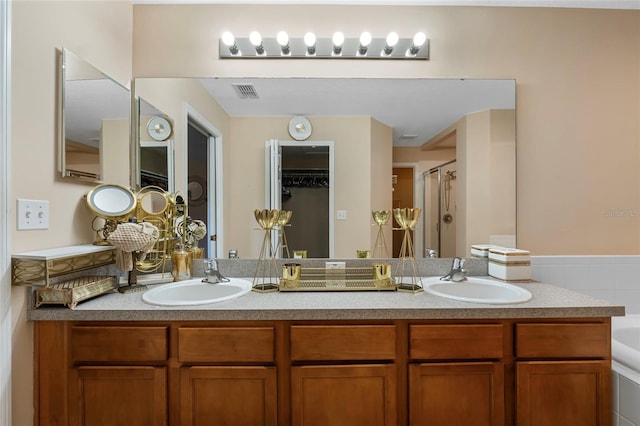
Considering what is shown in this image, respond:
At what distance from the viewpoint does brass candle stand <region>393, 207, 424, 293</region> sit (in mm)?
1458

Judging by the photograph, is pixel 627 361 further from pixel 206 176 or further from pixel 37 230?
pixel 37 230

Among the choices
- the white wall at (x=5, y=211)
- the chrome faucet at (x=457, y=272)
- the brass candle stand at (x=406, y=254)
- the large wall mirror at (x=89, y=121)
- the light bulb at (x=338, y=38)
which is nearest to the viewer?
the white wall at (x=5, y=211)

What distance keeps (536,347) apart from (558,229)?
37.9 inches

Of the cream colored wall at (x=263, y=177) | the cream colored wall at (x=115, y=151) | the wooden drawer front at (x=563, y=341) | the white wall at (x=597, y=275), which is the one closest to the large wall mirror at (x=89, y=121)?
the cream colored wall at (x=115, y=151)

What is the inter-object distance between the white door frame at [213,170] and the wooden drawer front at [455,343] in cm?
118

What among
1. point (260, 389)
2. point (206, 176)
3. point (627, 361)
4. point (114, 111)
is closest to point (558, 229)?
point (627, 361)

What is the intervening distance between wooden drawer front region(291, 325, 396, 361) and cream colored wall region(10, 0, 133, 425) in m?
1.05

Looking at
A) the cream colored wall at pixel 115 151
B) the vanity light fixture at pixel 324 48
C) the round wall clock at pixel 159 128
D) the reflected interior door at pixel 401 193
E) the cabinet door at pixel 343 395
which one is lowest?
the cabinet door at pixel 343 395

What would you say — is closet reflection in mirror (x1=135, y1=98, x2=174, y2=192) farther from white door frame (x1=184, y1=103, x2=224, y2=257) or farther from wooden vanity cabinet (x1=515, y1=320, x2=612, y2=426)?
wooden vanity cabinet (x1=515, y1=320, x2=612, y2=426)

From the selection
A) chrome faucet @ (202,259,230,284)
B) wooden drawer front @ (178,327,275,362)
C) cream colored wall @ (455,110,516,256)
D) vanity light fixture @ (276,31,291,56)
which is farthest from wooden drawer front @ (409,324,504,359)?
vanity light fixture @ (276,31,291,56)

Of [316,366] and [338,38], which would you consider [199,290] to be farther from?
[338,38]

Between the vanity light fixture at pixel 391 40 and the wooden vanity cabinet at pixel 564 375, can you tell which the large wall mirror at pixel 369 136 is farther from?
the wooden vanity cabinet at pixel 564 375

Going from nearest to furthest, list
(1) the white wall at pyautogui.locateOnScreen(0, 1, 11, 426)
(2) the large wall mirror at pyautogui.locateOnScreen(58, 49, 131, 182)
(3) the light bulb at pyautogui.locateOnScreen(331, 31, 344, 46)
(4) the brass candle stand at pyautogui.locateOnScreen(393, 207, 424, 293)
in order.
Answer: (1) the white wall at pyautogui.locateOnScreen(0, 1, 11, 426) < (2) the large wall mirror at pyautogui.locateOnScreen(58, 49, 131, 182) < (4) the brass candle stand at pyautogui.locateOnScreen(393, 207, 424, 293) < (3) the light bulb at pyautogui.locateOnScreen(331, 31, 344, 46)

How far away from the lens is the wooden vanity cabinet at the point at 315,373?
3.75 feet
